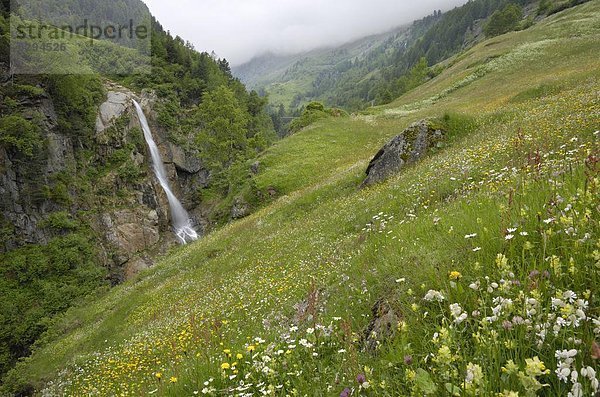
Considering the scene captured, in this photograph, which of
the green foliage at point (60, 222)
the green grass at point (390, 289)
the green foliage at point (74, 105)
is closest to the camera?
the green grass at point (390, 289)

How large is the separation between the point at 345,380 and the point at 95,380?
481 inches

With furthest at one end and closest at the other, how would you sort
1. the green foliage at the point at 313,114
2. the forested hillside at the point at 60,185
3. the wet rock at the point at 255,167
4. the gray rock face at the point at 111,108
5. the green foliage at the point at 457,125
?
the green foliage at the point at 313,114
the gray rock face at the point at 111,108
the wet rock at the point at 255,167
the forested hillside at the point at 60,185
the green foliage at the point at 457,125

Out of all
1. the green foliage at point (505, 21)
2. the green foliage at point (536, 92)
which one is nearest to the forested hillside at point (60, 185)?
the green foliage at point (536, 92)

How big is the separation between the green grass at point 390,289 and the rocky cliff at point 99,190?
66.4 feet

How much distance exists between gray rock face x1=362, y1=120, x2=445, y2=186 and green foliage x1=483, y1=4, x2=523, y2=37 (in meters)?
107

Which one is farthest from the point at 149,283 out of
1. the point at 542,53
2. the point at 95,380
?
the point at 542,53

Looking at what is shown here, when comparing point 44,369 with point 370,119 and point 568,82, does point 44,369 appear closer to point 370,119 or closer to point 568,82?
point 568,82

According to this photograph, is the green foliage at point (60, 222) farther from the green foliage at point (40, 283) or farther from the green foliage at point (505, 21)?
the green foliage at point (505, 21)

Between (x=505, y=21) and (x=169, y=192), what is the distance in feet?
354

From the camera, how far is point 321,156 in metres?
40.4

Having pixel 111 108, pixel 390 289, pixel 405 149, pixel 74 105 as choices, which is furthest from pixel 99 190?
pixel 390 289

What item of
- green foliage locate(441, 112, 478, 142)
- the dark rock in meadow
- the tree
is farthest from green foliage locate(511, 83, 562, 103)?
the tree

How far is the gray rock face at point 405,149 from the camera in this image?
1888 centimetres

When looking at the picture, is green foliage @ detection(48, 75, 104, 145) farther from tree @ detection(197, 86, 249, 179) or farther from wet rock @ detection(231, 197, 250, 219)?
wet rock @ detection(231, 197, 250, 219)
